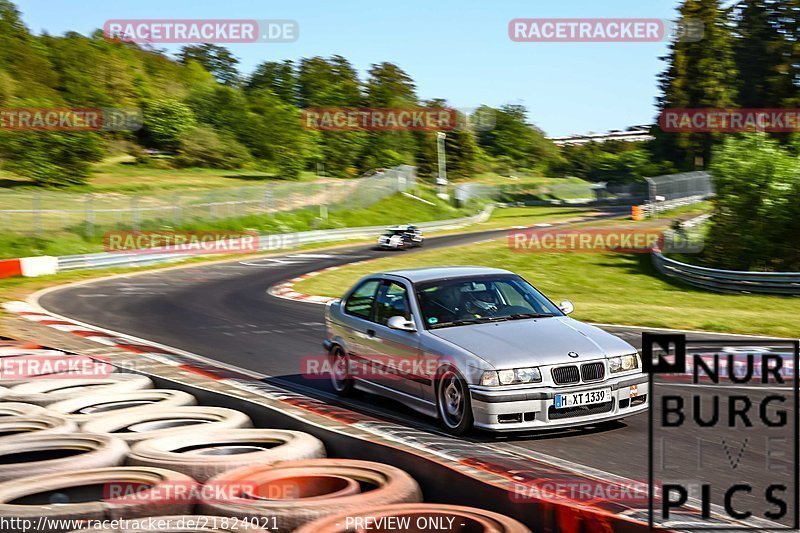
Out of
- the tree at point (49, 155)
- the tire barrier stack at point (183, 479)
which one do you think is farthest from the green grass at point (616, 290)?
the tree at point (49, 155)

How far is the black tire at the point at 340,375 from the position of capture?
33.7 feet

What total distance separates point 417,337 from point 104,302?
15644 millimetres

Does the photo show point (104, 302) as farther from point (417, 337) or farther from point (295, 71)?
point (295, 71)

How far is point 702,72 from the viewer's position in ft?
307

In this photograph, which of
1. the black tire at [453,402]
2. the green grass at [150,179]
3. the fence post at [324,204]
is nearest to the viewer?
the black tire at [453,402]

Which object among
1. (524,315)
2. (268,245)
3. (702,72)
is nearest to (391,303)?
(524,315)

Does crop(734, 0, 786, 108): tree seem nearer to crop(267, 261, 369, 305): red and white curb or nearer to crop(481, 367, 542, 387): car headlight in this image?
crop(267, 261, 369, 305): red and white curb

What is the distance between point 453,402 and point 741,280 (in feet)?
73.1

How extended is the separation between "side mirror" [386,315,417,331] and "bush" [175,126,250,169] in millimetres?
75977

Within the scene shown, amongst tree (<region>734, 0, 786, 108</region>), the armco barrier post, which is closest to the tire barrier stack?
the armco barrier post

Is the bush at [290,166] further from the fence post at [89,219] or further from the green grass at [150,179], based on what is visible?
the fence post at [89,219]

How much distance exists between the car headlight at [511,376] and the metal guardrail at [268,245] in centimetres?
2634

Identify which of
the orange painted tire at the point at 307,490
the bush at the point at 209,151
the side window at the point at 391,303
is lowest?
the orange painted tire at the point at 307,490

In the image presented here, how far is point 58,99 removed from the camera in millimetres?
91000
